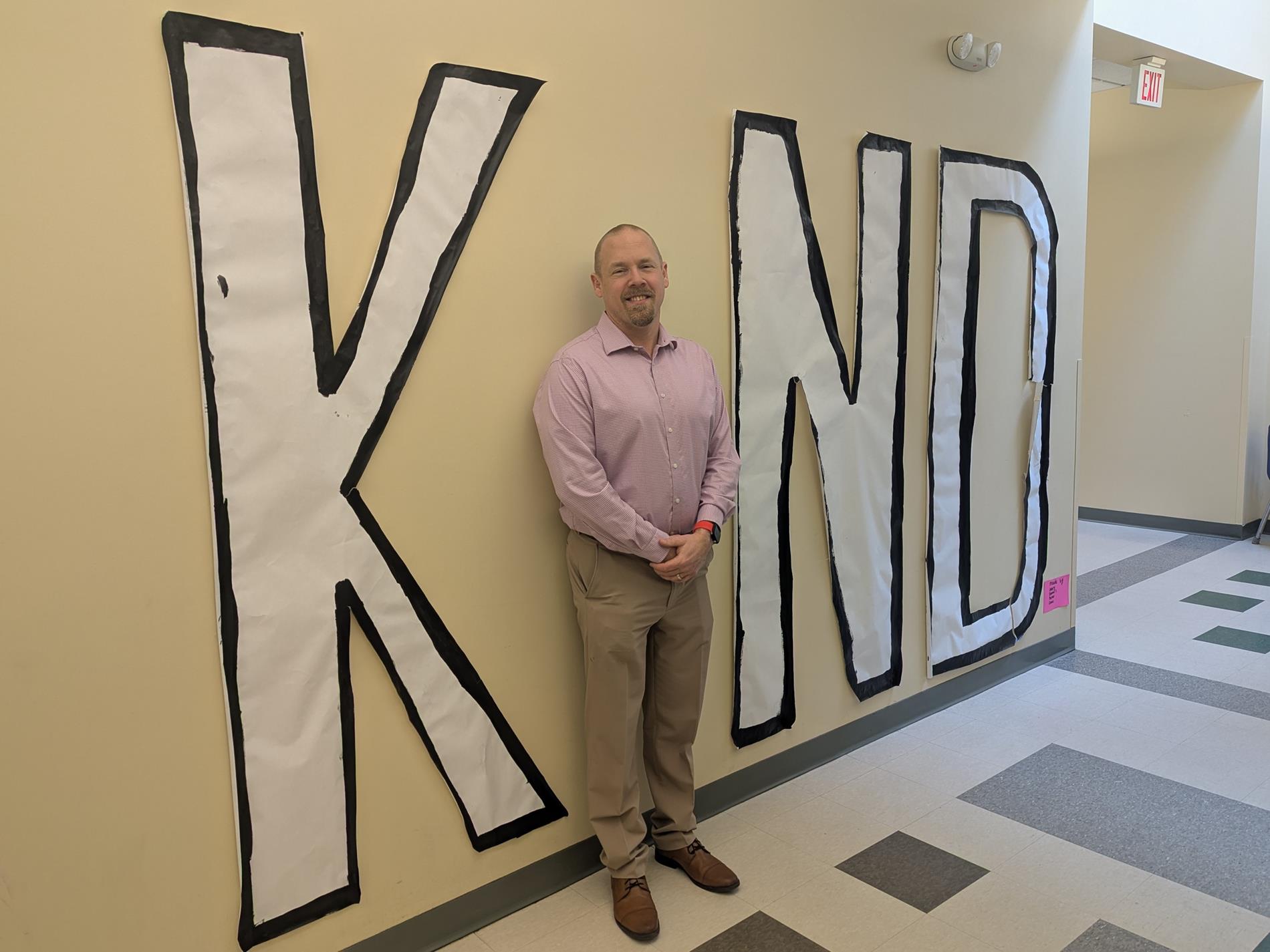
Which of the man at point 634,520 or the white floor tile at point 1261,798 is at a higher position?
the man at point 634,520

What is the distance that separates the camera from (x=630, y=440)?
2.34 meters

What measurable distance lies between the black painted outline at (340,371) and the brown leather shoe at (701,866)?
0.43m

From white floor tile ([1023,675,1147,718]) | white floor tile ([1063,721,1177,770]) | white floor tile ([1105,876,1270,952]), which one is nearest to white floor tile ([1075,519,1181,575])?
white floor tile ([1023,675,1147,718])

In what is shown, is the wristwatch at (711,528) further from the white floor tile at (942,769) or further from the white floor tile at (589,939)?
the white floor tile at (942,769)

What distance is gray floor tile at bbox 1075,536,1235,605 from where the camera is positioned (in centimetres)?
517

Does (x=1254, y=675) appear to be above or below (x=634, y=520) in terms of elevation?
below

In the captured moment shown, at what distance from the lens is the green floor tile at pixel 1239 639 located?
13.7 ft

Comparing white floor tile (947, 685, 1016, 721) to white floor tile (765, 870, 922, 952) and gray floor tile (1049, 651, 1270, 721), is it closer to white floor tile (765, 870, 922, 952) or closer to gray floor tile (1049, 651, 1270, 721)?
gray floor tile (1049, 651, 1270, 721)

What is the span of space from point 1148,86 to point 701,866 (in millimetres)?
4607

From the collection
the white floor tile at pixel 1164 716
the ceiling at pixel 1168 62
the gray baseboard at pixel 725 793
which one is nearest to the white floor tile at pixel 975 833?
the gray baseboard at pixel 725 793

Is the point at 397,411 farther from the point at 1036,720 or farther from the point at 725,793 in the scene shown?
the point at 1036,720

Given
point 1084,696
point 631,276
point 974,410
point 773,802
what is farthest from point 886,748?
point 631,276

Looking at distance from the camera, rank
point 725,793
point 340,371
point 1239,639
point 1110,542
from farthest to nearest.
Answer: point 1110,542 < point 1239,639 < point 725,793 < point 340,371

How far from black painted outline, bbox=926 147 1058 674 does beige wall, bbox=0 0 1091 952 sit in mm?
466
